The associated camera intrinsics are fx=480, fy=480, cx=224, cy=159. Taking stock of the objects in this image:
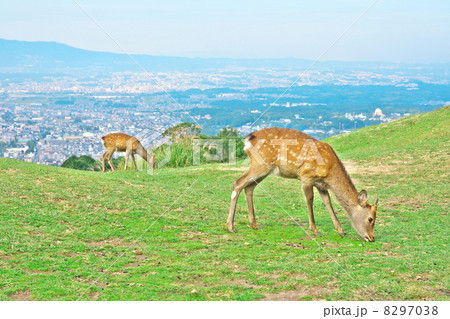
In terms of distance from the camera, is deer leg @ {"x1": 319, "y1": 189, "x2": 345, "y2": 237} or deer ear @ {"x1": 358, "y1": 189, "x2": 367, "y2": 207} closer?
deer ear @ {"x1": 358, "y1": 189, "x2": 367, "y2": 207}

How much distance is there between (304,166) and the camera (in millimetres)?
10430

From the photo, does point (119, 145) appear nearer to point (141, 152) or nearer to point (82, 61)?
point (141, 152)

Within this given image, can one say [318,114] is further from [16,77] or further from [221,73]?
[16,77]

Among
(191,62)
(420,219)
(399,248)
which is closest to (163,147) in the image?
(420,219)

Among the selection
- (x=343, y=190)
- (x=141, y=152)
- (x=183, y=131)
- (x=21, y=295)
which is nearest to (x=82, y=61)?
(x=183, y=131)

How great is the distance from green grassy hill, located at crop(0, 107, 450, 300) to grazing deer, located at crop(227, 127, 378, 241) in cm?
76

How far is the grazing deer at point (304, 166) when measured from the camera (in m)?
10.4

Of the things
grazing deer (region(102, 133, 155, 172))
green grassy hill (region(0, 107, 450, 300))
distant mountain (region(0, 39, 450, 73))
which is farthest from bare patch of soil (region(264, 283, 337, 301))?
distant mountain (region(0, 39, 450, 73))

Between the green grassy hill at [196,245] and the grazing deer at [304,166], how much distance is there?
2.48 ft

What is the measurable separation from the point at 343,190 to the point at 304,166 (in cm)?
104

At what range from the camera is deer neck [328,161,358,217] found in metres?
10.6

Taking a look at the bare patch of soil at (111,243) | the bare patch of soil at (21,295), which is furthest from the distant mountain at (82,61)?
the bare patch of soil at (21,295)

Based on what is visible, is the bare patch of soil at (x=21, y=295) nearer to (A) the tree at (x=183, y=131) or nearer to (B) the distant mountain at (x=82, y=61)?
(A) the tree at (x=183, y=131)

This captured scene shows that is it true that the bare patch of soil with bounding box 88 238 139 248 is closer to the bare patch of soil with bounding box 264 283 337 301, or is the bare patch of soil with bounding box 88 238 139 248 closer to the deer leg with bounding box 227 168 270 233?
the deer leg with bounding box 227 168 270 233
